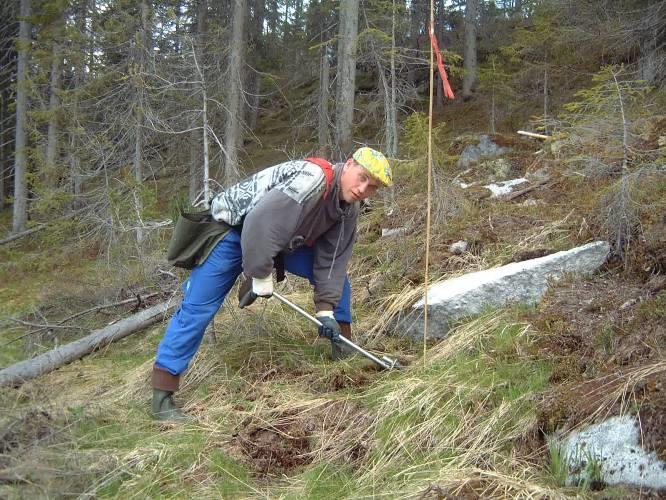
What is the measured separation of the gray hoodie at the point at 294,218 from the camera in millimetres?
3561

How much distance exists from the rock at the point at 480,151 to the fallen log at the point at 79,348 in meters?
5.82

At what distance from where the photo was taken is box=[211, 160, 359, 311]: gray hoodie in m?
3.56

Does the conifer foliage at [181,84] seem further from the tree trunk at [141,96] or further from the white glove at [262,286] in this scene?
the white glove at [262,286]

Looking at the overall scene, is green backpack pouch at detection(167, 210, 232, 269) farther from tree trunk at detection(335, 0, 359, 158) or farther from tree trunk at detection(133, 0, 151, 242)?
tree trunk at detection(133, 0, 151, 242)

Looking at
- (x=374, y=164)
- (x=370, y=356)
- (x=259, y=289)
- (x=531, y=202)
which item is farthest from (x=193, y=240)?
(x=531, y=202)

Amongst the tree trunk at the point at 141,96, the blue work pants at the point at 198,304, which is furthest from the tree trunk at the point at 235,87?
the blue work pants at the point at 198,304

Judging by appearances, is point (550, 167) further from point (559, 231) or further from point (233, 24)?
point (233, 24)

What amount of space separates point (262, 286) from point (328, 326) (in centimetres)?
57

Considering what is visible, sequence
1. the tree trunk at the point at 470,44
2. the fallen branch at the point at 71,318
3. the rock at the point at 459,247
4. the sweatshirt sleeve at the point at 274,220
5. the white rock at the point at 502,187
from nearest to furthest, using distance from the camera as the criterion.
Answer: the sweatshirt sleeve at the point at 274,220 < the rock at the point at 459,247 < the fallen branch at the point at 71,318 < the white rock at the point at 502,187 < the tree trunk at the point at 470,44

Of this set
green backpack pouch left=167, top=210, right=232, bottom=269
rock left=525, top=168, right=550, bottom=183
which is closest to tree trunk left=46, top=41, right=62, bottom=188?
rock left=525, top=168, right=550, bottom=183

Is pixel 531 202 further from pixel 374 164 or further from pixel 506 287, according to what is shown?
pixel 374 164

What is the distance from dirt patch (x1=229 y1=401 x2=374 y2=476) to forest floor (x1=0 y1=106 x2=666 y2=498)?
0.03 ft

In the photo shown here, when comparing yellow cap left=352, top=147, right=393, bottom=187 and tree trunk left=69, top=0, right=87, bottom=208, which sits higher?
tree trunk left=69, top=0, right=87, bottom=208

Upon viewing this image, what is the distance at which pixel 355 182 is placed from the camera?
3775 millimetres
